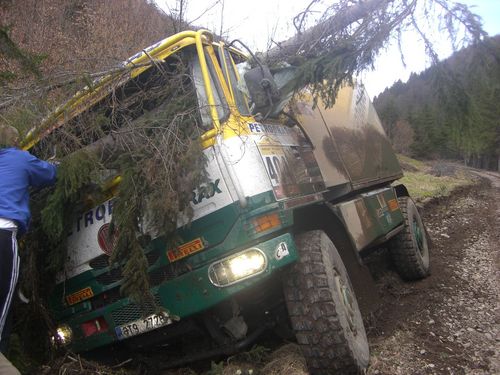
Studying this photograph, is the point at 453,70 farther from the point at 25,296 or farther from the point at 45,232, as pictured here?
the point at 25,296

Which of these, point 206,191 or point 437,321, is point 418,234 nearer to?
point 437,321

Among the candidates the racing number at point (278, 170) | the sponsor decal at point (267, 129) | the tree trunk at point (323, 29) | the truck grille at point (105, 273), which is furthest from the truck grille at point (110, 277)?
the tree trunk at point (323, 29)

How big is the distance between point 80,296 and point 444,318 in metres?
3.39

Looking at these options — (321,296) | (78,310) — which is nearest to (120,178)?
(78,310)

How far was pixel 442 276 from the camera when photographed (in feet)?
20.7

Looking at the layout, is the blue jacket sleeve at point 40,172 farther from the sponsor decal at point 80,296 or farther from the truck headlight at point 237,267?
the truck headlight at point 237,267

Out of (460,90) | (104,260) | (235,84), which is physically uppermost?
(235,84)

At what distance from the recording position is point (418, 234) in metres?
6.85

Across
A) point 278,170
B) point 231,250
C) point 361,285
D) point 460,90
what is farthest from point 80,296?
point 460,90

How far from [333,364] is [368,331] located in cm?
139

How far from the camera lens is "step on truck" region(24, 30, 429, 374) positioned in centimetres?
314

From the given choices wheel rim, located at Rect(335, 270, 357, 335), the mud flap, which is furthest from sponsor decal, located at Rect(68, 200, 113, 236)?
the mud flap

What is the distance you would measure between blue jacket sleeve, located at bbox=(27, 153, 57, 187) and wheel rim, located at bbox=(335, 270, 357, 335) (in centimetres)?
217

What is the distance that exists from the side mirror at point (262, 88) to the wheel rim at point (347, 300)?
1422mm
